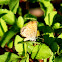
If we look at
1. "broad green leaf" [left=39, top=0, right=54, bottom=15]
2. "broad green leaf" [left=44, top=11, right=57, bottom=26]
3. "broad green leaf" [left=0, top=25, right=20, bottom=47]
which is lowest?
"broad green leaf" [left=0, top=25, right=20, bottom=47]

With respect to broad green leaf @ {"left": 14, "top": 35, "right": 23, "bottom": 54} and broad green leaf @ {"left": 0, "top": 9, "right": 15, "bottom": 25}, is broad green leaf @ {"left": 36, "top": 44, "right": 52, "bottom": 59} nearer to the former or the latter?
broad green leaf @ {"left": 14, "top": 35, "right": 23, "bottom": 54}

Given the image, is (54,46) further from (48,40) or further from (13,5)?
(13,5)

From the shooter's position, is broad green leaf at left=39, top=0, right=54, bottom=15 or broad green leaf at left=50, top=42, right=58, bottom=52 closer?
broad green leaf at left=50, top=42, right=58, bottom=52

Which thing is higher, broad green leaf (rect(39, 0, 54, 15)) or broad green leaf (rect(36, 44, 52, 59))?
broad green leaf (rect(39, 0, 54, 15))

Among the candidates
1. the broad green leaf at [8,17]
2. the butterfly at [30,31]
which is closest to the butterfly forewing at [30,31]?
the butterfly at [30,31]

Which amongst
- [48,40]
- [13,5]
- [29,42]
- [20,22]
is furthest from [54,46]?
[13,5]

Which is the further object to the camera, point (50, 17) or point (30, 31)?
point (50, 17)

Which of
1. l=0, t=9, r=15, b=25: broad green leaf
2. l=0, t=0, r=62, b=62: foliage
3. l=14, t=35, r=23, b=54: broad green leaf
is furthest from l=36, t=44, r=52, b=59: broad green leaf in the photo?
l=0, t=9, r=15, b=25: broad green leaf

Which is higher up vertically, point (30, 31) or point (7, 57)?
point (30, 31)

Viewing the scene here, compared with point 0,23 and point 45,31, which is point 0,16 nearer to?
point 0,23

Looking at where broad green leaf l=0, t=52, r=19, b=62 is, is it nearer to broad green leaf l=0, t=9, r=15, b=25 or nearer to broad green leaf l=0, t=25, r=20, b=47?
broad green leaf l=0, t=25, r=20, b=47

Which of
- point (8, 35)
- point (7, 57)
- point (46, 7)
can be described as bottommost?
point (7, 57)

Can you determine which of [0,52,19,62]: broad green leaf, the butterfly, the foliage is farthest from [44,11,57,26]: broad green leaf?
[0,52,19,62]: broad green leaf
